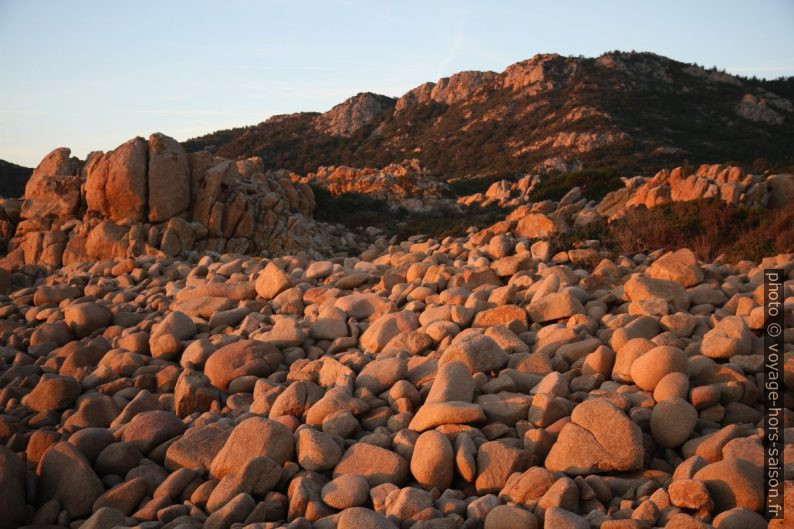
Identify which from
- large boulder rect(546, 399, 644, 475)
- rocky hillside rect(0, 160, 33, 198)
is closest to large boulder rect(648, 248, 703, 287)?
large boulder rect(546, 399, 644, 475)

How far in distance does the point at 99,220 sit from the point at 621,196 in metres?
11.8

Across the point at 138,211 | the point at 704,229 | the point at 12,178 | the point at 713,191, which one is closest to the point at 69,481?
the point at 704,229

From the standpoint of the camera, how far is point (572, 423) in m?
4.01

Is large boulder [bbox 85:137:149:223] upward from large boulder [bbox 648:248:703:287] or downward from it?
upward

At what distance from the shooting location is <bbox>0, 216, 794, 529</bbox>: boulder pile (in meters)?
3.62

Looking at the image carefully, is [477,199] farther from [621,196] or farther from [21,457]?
[21,457]

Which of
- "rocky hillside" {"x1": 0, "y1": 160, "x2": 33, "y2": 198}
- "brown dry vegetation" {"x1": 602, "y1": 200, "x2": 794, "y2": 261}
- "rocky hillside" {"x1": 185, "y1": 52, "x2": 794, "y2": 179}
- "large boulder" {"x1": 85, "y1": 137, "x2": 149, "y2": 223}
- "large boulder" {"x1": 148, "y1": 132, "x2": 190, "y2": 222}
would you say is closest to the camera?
"brown dry vegetation" {"x1": 602, "y1": 200, "x2": 794, "y2": 261}

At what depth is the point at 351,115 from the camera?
223 feet

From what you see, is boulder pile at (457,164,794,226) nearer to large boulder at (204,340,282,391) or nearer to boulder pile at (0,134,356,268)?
boulder pile at (0,134,356,268)

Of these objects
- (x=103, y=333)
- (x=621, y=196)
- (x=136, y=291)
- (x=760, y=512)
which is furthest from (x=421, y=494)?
(x=621, y=196)

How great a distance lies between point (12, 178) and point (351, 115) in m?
36.7

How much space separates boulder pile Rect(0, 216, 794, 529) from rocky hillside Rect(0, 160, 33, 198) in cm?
3144

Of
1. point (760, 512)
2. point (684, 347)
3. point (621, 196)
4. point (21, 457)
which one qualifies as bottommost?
point (21, 457)

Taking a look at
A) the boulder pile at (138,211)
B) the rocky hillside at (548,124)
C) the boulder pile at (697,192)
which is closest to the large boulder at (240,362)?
the boulder pile at (697,192)
